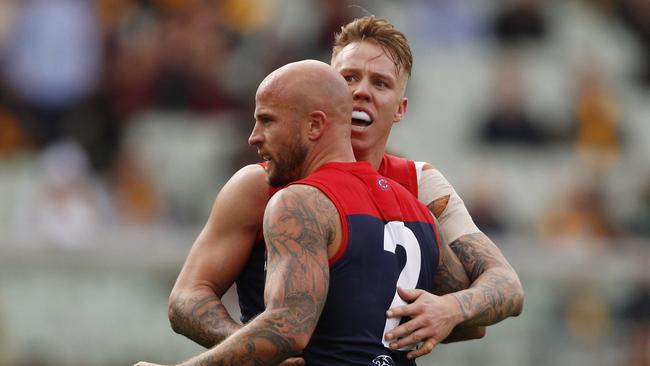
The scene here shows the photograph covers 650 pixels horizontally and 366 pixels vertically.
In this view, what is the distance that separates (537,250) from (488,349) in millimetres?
1223

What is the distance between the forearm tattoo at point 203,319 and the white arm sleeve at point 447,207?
1.25m

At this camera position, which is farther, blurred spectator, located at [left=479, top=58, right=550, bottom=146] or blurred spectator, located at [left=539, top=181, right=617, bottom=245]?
blurred spectator, located at [left=479, top=58, right=550, bottom=146]

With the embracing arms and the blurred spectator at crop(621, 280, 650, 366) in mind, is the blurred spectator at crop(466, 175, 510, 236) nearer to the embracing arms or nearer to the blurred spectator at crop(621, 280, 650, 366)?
the blurred spectator at crop(621, 280, 650, 366)

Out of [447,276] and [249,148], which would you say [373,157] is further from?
[249,148]

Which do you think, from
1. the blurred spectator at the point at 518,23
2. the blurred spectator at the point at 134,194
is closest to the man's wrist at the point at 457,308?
the blurred spectator at the point at 134,194

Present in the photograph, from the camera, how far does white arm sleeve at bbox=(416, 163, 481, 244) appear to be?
6730 mm

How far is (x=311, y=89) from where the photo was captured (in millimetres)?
5730

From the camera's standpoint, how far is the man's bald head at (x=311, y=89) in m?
5.71

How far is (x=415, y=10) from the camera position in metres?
16.8

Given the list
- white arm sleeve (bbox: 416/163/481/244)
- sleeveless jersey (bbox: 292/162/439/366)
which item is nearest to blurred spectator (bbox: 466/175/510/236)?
white arm sleeve (bbox: 416/163/481/244)

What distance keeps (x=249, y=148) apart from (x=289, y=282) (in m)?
8.54

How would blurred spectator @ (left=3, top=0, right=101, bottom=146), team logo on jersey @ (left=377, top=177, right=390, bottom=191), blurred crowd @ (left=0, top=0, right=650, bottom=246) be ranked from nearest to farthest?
team logo on jersey @ (left=377, top=177, right=390, bottom=191) < blurred crowd @ (left=0, top=0, right=650, bottom=246) < blurred spectator @ (left=3, top=0, right=101, bottom=146)

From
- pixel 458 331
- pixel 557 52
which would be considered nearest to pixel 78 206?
pixel 557 52

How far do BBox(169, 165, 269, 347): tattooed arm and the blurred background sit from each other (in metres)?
6.85
